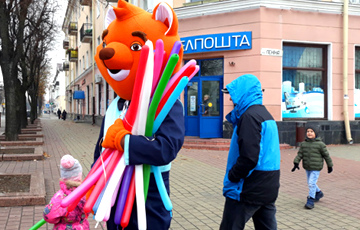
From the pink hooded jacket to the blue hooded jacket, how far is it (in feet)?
4.08

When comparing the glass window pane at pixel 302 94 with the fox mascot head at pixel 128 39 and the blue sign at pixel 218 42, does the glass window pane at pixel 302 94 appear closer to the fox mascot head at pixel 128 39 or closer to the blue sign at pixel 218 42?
the blue sign at pixel 218 42

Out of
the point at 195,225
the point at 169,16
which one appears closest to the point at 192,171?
the point at 195,225

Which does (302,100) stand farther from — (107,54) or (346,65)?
(107,54)

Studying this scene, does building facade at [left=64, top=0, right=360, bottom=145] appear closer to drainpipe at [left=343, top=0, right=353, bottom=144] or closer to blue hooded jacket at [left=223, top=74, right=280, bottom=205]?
drainpipe at [left=343, top=0, right=353, bottom=144]

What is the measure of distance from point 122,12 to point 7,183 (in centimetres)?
507

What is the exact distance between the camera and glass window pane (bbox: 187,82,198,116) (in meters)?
13.0

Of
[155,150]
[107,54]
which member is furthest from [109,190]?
[107,54]

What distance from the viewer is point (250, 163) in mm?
2771

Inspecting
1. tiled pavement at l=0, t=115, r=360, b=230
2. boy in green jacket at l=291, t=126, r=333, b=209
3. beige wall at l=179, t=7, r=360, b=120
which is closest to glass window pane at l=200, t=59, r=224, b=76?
beige wall at l=179, t=7, r=360, b=120

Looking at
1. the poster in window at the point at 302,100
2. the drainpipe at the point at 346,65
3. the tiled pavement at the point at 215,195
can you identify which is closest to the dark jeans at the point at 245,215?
the tiled pavement at the point at 215,195

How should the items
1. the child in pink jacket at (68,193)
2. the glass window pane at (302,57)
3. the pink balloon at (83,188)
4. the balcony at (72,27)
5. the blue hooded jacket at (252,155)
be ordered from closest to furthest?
the pink balloon at (83,188) → the blue hooded jacket at (252,155) → the child in pink jacket at (68,193) → the glass window pane at (302,57) → the balcony at (72,27)

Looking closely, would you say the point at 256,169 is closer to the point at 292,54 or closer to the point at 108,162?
the point at 108,162

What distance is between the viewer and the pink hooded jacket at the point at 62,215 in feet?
9.43

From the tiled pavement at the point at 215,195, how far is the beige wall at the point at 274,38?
282 centimetres
